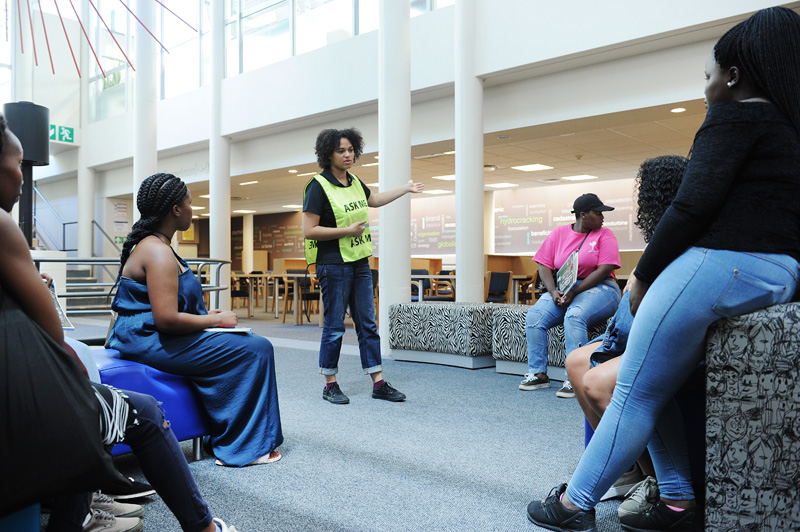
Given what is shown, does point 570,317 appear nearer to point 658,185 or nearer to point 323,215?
point 323,215

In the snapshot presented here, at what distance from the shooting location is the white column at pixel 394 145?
18.1 feet

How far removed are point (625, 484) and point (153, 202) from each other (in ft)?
5.97

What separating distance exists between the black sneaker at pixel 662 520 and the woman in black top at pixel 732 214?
0.39 meters

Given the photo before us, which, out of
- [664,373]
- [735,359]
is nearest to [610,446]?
[664,373]

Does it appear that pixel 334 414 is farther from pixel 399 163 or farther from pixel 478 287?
pixel 478 287

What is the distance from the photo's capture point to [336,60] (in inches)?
323

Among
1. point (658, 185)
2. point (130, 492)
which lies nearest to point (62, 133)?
point (130, 492)

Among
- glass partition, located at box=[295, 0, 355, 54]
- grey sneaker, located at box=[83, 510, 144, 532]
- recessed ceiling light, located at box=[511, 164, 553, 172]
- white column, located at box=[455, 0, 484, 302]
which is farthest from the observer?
recessed ceiling light, located at box=[511, 164, 553, 172]

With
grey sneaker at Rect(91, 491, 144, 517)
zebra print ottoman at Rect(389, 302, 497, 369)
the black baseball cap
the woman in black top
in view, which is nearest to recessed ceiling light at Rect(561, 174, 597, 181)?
zebra print ottoman at Rect(389, 302, 497, 369)

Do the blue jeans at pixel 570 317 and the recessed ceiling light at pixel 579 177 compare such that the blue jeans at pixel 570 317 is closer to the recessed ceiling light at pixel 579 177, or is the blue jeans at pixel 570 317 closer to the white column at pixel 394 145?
the white column at pixel 394 145

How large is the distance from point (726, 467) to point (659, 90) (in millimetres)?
5280

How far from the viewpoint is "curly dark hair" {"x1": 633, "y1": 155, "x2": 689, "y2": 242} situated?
5.96ft

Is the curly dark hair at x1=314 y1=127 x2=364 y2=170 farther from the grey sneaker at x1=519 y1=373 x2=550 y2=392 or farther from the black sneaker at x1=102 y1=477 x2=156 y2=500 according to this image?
the black sneaker at x1=102 y1=477 x2=156 y2=500

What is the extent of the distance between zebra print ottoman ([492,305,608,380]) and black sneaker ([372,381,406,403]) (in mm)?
1236
